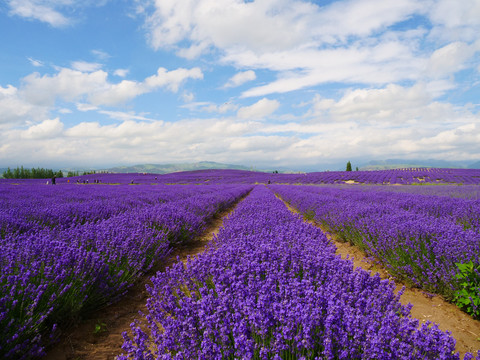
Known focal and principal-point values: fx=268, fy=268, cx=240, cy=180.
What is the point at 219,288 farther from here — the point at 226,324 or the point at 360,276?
the point at 360,276

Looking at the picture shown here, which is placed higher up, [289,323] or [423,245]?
[289,323]

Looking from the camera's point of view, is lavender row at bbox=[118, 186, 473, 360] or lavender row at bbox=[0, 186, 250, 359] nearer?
lavender row at bbox=[118, 186, 473, 360]

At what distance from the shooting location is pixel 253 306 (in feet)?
5.04

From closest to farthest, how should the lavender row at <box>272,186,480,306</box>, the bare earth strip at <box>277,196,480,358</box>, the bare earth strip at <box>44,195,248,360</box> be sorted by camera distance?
the bare earth strip at <box>44,195,248,360</box> → the bare earth strip at <box>277,196,480,358</box> → the lavender row at <box>272,186,480,306</box>

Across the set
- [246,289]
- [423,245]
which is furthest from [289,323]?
[423,245]

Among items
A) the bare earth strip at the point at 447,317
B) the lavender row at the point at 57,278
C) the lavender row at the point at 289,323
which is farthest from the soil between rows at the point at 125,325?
the lavender row at the point at 289,323

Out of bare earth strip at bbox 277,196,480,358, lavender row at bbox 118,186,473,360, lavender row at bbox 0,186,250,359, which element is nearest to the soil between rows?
bare earth strip at bbox 277,196,480,358

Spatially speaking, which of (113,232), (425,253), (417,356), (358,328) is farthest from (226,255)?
(425,253)

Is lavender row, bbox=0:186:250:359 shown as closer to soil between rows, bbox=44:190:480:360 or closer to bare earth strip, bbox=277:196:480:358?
soil between rows, bbox=44:190:480:360

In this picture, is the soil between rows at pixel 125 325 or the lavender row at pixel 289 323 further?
the soil between rows at pixel 125 325

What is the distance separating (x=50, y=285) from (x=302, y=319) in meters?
1.89

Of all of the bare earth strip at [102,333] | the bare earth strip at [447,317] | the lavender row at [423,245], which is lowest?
the bare earth strip at [447,317]

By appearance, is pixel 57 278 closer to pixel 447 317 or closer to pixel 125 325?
pixel 125 325

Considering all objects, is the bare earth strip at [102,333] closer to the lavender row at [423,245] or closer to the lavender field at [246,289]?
the lavender field at [246,289]
